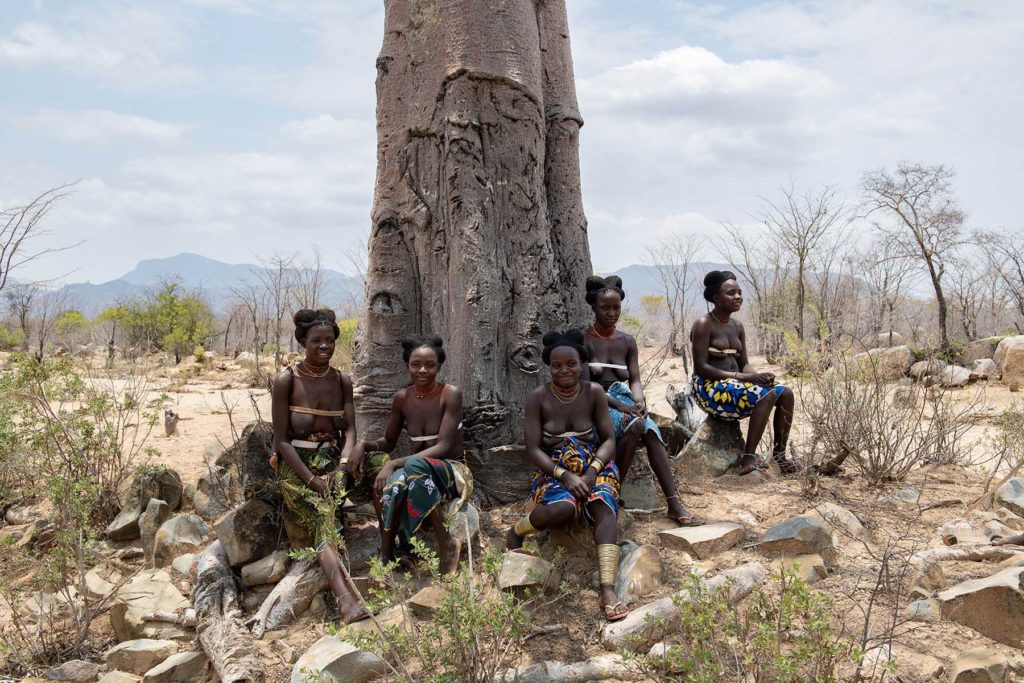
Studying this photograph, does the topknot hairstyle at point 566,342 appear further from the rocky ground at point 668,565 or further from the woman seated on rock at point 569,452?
the rocky ground at point 668,565

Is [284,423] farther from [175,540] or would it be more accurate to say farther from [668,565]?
[668,565]

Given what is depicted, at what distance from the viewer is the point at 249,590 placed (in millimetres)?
3682

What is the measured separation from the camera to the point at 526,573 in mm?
3119

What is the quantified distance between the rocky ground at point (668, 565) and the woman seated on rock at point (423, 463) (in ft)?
0.94

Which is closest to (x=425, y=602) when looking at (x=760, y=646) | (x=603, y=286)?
(x=760, y=646)

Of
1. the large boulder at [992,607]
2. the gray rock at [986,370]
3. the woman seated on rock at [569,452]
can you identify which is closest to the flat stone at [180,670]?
the woman seated on rock at [569,452]

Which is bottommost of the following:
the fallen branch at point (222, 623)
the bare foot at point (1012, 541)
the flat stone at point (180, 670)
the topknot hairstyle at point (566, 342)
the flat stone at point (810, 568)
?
the flat stone at point (180, 670)

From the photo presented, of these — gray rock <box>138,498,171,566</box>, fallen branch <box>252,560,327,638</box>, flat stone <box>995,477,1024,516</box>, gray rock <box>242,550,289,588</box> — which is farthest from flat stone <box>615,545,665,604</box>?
gray rock <box>138,498,171,566</box>

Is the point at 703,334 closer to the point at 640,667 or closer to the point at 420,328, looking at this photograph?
the point at 420,328

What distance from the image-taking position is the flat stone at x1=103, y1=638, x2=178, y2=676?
3.24 m

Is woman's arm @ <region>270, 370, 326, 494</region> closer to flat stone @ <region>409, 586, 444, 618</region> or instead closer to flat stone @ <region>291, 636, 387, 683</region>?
flat stone @ <region>409, 586, 444, 618</region>

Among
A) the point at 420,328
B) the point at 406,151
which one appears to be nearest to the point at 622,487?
the point at 420,328

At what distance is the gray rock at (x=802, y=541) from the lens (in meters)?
3.34

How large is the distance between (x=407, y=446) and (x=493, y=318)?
2.84 feet
